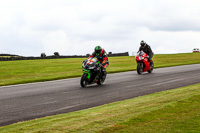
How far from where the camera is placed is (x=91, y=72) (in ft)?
45.2

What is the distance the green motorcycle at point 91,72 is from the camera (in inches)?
531

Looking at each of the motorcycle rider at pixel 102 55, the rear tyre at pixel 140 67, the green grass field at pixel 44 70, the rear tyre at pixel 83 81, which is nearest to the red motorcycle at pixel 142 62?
the rear tyre at pixel 140 67

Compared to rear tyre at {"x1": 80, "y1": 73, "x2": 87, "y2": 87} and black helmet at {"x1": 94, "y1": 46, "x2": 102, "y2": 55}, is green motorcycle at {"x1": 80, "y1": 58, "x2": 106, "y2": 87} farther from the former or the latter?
black helmet at {"x1": 94, "y1": 46, "x2": 102, "y2": 55}

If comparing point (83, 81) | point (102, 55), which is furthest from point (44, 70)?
point (83, 81)

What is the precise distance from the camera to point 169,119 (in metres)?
5.71

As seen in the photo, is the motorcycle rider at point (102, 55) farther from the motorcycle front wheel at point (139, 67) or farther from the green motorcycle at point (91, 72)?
the motorcycle front wheel at point (139, 67)

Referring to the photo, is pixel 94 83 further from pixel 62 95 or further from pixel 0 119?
pixel 0 119

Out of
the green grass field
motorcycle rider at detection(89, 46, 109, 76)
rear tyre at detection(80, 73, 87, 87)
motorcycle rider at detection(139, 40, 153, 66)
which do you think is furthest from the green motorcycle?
motorcycle rider at detection(139, 40, 153, 66)

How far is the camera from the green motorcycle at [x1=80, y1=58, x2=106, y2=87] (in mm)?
13492

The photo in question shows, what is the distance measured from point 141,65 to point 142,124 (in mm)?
15521

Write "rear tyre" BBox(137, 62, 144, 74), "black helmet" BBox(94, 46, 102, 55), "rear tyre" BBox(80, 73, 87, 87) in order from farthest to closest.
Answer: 1. "rear tyre" BBox(137, 62, 144, 74)
2. "black helmet" BBox(94, 46, 102, 55)
3. "rear tyre" BBox(80, 73, 87, 87)

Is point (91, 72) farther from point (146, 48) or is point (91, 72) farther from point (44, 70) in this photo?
point (44, 70)

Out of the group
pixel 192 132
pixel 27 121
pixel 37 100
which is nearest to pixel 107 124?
pixel 192 132

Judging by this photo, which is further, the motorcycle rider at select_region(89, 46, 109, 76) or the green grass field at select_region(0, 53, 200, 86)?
the green grass field at select_region(0, 53, 200, 86)
